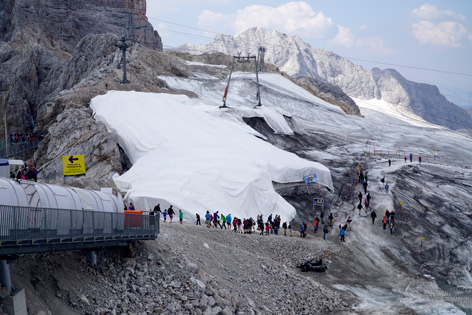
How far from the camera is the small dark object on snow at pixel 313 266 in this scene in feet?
92.7

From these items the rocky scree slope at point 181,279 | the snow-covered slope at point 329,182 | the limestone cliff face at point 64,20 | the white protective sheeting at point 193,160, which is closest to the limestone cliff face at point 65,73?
the limestone cliff face at point 64,20

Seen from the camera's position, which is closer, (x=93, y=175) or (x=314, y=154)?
(x=93, y=175)

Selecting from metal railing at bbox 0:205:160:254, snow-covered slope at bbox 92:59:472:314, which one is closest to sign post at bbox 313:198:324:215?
snow-covered slope at bbox 92:59:472:314

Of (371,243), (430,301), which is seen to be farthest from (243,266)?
(371,243)

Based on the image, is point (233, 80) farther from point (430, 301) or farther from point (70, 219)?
point (70, 219)

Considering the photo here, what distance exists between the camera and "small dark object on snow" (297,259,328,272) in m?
28.3

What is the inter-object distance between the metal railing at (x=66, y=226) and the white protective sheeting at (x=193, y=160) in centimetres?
1449

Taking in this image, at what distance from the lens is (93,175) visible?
4150cm

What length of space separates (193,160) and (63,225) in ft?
85.1

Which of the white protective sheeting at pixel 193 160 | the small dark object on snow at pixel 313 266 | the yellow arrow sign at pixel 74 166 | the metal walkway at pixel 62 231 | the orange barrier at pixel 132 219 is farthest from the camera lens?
the white protective sheeting at pixel 193 160

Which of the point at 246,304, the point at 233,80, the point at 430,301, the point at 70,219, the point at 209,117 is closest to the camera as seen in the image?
the point at 70,219

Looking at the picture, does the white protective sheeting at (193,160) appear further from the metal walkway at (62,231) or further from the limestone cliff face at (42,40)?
the limestone cliff face at (42,40)

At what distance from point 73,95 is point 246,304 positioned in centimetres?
4159

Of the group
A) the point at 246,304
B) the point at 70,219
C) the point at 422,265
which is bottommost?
the point at 422,265
